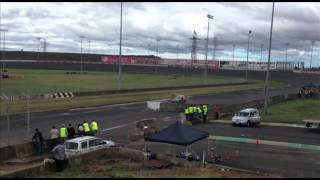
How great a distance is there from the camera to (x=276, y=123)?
140 feet

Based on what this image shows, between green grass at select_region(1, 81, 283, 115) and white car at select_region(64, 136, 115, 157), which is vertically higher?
white car at select_region(64, 136, 115, 157)

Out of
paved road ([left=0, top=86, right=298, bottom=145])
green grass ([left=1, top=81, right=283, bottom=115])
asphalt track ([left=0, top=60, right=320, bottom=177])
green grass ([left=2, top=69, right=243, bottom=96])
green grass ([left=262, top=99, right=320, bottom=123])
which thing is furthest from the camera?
green grass ([left=2, top=69, right=243, bottom=96])

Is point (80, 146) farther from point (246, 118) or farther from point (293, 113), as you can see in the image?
point (293, 113)

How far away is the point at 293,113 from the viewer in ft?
166


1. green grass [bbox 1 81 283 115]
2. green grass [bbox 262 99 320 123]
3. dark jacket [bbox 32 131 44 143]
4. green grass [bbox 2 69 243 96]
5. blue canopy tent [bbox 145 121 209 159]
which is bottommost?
green grass [bbox 262 99 320 123]

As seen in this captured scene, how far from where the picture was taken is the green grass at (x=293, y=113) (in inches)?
1769

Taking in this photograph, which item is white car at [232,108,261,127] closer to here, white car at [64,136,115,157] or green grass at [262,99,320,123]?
green grass at [262,99,320,123]

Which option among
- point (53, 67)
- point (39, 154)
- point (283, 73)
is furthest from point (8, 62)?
point (39, 154)

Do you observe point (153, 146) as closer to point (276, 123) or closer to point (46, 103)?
point (276, 123)

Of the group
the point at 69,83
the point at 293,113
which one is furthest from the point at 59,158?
the point at 69,83

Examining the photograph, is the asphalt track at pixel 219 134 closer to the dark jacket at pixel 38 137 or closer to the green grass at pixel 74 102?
the dark jacket at pixel 38 137

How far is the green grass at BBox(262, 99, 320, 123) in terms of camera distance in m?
44.9

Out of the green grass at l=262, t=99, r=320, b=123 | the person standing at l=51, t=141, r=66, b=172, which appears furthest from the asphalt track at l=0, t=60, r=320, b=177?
the person standing at l=51, t=141, r=66, b=172

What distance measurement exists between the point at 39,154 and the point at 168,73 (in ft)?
460
